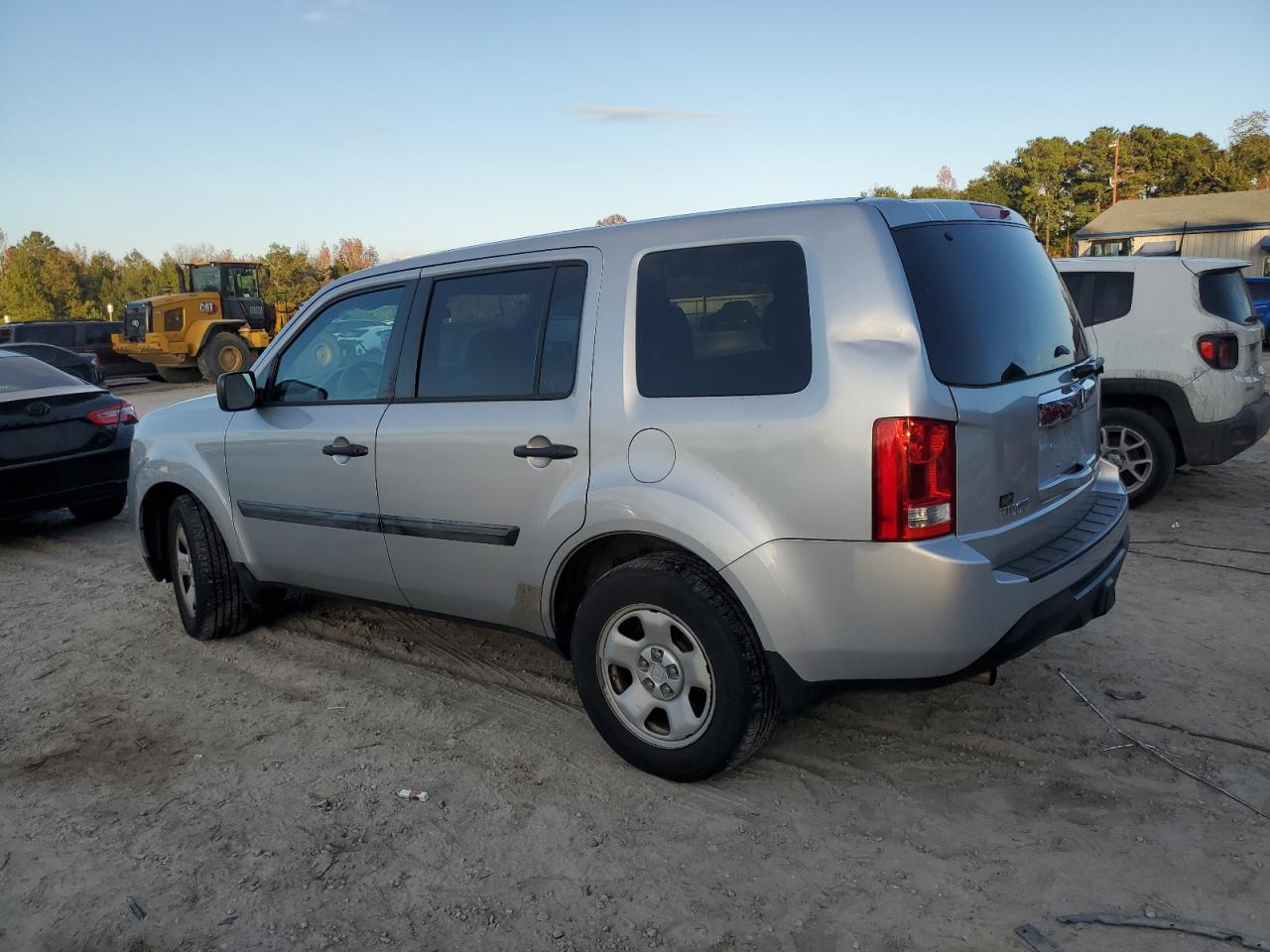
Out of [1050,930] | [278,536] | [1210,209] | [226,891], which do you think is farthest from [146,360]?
[1210,209]

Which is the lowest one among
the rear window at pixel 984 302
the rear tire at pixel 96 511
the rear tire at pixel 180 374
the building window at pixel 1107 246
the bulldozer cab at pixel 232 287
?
the rear tire at pixel 96 511

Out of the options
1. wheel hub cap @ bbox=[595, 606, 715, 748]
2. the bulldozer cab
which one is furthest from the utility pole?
wheel hub cap @ bbox=[595, 606, 715, 748]

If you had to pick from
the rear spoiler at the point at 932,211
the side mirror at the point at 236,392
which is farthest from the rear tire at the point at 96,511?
the rear spoiler at the point at 932,211

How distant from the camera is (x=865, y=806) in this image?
3145 millimetres

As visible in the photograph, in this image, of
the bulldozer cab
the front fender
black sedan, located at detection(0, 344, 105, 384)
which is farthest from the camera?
the bulldozer cab

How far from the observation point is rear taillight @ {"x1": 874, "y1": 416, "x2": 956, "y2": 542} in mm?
2668

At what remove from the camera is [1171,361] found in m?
6.68

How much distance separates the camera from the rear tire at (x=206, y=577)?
4.83 m

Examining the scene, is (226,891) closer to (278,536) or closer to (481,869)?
(481,869)

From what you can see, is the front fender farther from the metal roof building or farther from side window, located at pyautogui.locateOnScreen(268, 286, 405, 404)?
the metal roof building

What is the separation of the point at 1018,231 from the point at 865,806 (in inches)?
82.0

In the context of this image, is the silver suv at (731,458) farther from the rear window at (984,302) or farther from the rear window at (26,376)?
the rear window at (26,376)

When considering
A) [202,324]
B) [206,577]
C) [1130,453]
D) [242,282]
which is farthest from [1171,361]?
[242,282]

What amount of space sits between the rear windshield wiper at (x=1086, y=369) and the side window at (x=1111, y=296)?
3.75m
